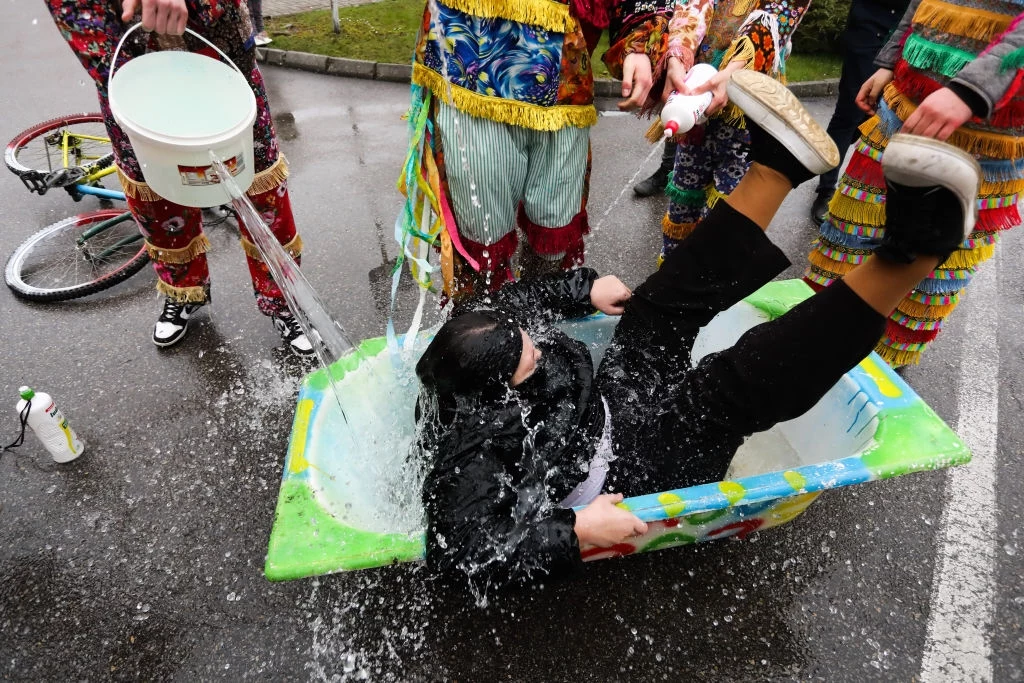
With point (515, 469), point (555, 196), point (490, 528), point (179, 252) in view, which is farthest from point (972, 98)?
point (179, 252)

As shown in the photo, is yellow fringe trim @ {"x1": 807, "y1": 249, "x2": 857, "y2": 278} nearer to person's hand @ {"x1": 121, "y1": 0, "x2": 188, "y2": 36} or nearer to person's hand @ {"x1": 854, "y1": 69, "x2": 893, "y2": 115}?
person's hand @ {"x1": 854, "y1": 69, "x2": 893, "y2": 115}

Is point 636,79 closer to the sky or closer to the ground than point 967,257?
closer to the sky

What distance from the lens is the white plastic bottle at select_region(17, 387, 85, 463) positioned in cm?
206

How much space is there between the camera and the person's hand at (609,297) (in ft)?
6.62

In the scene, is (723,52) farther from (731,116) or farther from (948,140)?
(948,140)

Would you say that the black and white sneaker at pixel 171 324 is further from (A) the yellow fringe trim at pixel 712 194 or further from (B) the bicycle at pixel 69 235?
(A) the yellow fringe trim at pixel 712 194

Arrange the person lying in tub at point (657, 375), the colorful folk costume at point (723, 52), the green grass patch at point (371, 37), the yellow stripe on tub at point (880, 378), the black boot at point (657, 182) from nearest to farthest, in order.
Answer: the person lying in tub at point (657, 375) < the yellow stripe on tub at point (880, 378) < the colorful folk costume at point (723, 52) < the black boot at point (657, 182) < the green grass patch at point (371, 37)

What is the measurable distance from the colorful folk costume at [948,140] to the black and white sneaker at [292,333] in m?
2.08

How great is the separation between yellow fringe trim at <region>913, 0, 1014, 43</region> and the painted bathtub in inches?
34.2

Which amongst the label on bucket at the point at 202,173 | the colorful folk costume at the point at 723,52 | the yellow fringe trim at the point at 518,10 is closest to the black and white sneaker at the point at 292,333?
the label on bucket at the point at 202,173

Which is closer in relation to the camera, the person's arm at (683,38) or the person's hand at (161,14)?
the person's hand at (161,14)

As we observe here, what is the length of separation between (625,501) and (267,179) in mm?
1705

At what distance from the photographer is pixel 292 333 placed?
105 inches

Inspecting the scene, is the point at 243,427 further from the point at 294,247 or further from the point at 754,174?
the point at 754,174
